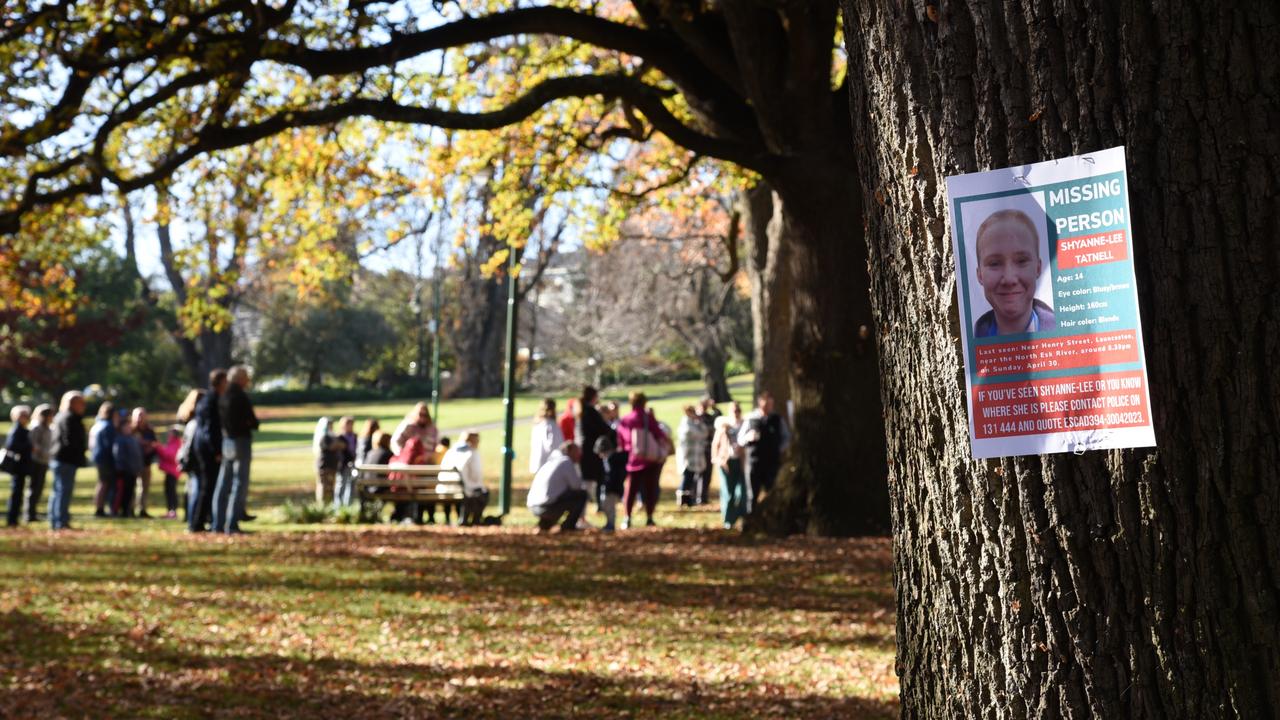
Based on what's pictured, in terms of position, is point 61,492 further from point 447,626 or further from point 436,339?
point 436,339

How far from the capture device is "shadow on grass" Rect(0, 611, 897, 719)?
6961mm

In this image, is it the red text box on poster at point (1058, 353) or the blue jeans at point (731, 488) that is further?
the blue jeans at point (731, 488)

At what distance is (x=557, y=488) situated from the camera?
16.0 m

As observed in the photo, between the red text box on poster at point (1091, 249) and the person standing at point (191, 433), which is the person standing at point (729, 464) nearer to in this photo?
the person standing at point (191, 433)

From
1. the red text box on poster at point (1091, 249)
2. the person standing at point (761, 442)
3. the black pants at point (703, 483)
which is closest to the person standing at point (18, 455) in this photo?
the person standing at point (761, 442)

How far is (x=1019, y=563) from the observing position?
2.79m

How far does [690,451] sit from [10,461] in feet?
31.9

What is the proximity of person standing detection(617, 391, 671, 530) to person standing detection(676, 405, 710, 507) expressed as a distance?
276 centimetres

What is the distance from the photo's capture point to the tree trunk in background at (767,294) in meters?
20.7

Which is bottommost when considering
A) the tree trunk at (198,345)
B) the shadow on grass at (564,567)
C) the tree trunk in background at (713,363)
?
the shadow on grass at (564,567)

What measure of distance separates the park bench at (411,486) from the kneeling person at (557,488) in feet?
6.27

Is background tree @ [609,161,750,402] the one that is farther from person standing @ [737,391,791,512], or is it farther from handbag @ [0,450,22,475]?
handbag @ [0,450,22,475]

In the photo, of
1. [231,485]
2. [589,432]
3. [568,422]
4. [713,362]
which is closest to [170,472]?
[231,485]

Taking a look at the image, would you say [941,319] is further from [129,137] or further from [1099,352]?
[129,137]
